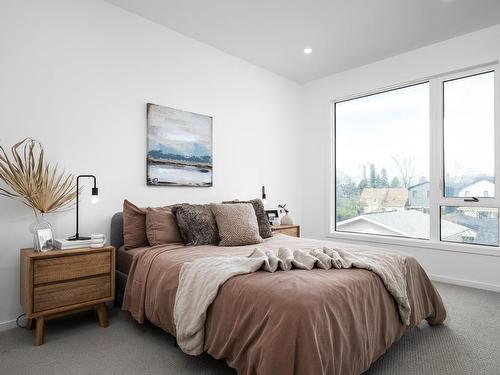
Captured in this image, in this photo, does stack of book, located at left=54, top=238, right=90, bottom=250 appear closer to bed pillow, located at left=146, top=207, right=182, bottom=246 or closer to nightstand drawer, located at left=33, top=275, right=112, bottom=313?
nightstand drawer, located at left=33, top=275, right=112, bottom=313

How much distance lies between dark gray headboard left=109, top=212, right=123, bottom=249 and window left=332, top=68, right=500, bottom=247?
10.6 ft

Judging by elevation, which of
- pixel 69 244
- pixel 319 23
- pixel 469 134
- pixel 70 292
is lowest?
pixel 70 292

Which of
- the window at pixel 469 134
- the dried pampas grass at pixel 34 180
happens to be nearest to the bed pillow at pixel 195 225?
the dried pampas grass at pixel 34 180

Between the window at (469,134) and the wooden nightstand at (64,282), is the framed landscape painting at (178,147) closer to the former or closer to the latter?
the wooden nightstand at (64,282)

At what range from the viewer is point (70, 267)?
89.7 inches

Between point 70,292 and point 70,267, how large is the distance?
179 mm

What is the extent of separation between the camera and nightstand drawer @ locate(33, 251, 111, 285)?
7.07 ft

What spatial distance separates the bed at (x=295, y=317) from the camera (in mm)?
1379

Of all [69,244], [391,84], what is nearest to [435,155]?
[391,84]

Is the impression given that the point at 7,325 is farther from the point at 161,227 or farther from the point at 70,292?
the point at 161,227

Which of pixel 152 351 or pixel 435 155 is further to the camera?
pixel 435 155

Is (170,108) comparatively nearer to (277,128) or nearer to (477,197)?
(277,128)

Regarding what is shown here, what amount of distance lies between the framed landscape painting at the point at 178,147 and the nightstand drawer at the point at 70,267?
1.04 metres

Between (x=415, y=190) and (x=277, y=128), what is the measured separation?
6.81 ft
